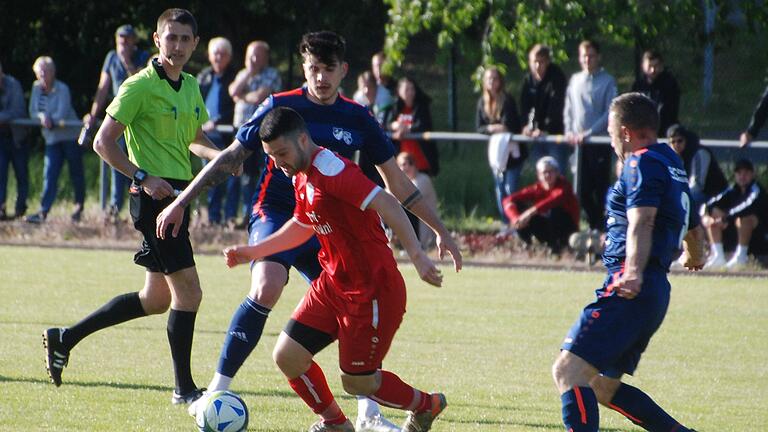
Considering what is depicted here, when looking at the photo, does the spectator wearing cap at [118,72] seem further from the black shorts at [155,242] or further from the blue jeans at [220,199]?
the black shorts at [155,242]

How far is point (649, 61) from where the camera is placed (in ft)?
46.6

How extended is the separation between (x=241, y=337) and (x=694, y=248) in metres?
2.29

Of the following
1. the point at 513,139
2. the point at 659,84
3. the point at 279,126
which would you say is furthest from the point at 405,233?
the point at 513,139

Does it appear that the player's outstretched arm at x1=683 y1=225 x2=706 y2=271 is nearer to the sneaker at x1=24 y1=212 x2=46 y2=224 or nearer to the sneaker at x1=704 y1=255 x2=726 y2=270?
the sneaker at x1=704 y1=255 x2=726 y2=270

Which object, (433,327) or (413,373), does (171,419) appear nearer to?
(413,373)

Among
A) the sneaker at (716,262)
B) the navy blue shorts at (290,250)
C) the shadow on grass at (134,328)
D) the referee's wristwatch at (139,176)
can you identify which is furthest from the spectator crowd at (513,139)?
the navy blue shorts at (290,250)

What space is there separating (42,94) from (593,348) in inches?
495

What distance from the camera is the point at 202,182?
6.48 meters

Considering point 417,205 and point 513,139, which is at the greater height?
point 417,205

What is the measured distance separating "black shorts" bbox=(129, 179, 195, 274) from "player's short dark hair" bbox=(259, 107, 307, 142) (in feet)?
5.33

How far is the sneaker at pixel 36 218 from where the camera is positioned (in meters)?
16.2

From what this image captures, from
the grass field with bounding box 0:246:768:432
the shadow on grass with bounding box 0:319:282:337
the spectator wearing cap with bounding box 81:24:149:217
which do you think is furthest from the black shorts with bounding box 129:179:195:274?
the spectator wearing cap with bounding box 81:24:149:217

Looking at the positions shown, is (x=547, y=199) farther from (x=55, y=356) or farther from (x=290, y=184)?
(x=55, y=356)

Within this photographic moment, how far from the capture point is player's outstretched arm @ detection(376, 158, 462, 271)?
6.08 m
